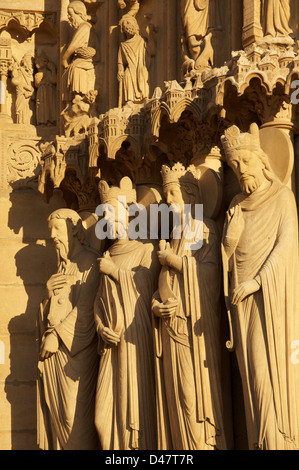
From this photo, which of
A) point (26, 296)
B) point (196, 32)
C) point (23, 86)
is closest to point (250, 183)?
point (196, 32)

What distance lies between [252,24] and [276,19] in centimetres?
18

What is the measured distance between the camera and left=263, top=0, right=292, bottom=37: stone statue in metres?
10.3

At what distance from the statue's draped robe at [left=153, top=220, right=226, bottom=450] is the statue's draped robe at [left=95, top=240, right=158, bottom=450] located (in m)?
0.18

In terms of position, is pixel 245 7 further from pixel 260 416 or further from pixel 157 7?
pixel 260 416

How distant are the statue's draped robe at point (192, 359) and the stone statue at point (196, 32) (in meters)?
1.51

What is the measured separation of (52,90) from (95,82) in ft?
2.22

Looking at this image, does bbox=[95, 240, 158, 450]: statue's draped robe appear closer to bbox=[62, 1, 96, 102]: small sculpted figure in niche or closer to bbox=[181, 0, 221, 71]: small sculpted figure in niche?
bbox=[181, 0, 221, 71]: small sculpted figure in niche

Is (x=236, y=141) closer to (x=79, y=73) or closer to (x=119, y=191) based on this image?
(x=119, y=191)

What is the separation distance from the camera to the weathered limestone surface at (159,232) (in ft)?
32.1

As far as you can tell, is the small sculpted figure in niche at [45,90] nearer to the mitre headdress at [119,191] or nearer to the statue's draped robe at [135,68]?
the statue's draped robe at [135,68]

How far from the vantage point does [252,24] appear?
1044 centimetres

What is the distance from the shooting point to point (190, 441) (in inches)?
386

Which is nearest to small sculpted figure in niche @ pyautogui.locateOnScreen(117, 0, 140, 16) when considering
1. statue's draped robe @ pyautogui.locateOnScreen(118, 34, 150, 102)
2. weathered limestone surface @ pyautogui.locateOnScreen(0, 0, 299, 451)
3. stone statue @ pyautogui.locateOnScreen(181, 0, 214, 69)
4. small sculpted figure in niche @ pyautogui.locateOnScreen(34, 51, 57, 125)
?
weathered limestone surface @ pyautogui.locateOnScreen(0, 0, 299, 451)

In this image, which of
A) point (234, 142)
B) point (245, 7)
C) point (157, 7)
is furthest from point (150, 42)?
point (234, 142)
